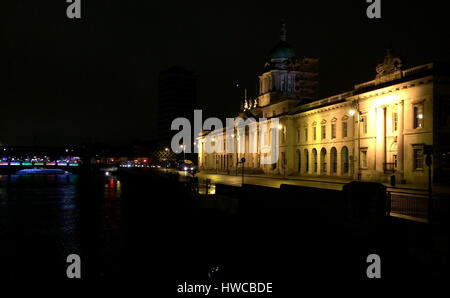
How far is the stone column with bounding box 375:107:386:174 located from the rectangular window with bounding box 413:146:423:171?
4148 millimetres

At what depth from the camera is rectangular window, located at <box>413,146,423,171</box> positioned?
3874 centimetres

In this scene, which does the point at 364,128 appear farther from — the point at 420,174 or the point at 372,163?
the point at 420,174

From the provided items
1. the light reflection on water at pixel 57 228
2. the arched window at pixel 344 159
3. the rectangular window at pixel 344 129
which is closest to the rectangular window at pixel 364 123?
the rectangular window at pixel 344 129

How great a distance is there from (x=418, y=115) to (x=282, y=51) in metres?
45.7

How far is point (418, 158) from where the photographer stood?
39219 millimetres

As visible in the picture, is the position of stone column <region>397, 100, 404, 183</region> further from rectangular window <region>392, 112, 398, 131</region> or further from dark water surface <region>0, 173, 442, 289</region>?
dark water surface <region>0, 173, 442, 289</region>

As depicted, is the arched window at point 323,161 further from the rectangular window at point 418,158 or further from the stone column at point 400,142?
the rectangular window at point 418,158

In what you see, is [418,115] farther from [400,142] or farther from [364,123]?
[364,123]

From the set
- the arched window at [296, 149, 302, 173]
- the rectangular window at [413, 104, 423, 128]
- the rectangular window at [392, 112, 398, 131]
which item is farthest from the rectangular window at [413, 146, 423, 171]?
the arched window at [296, 149, 302, 173]

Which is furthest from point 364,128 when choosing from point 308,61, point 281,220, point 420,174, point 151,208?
point 308,61

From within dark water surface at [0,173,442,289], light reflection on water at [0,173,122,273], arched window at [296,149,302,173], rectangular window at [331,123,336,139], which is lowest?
light reflection on water at [0,173,122,273]

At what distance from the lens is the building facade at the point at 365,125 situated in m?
37.9

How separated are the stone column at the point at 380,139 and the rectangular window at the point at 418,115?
4038 mm
